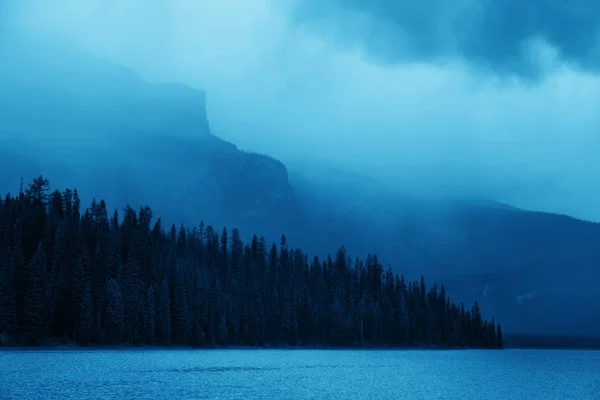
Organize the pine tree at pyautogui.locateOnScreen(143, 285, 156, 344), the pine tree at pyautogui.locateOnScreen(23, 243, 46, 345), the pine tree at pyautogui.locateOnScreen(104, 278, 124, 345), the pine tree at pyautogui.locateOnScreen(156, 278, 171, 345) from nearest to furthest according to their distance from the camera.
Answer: the pine tree at pyautogui.locateOnScreen(23, 243, 46, 345)
the pine tree at pyautogui.locateOnScreen(104, 278, 124, 345)
the pine tree at pyautogui.locateOnScreen(143, 285, 156, 344)
the pine tree at pyautogui.locateOnScreen(156, 278, 171, 345)

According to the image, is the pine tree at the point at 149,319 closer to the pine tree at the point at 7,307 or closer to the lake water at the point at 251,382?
the pine tree at the point at 7,307

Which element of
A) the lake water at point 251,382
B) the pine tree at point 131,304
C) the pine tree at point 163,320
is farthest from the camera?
the pine tree at point 163,320

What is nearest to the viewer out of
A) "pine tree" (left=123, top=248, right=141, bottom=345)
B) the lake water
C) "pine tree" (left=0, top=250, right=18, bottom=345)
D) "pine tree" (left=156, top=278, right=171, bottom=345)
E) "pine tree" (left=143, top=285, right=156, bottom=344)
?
the lake water

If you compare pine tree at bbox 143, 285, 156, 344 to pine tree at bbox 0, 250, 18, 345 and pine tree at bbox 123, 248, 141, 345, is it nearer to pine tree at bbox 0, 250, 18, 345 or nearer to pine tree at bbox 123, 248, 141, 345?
pine tree at bbox 123, 248, 141, 345

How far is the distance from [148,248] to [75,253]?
3163cm

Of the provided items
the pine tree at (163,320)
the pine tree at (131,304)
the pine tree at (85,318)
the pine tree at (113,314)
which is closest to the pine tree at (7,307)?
the pine tree at (85,318)

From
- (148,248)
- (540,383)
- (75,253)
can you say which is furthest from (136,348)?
(540,383)

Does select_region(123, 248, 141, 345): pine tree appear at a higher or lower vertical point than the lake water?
higher

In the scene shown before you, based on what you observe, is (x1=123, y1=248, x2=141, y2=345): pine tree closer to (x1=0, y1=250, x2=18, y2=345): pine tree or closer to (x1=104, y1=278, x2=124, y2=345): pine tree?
(x1=104, y1=278, x2=124, y2=345): pine tree

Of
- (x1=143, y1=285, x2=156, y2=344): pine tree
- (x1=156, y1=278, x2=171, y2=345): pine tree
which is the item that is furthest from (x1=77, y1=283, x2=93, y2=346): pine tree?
(x1=156, y1=278, x2=171, y2=345): pine tree

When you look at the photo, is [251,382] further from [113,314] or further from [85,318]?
[113,314]

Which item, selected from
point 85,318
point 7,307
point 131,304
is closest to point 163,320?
point 131,304

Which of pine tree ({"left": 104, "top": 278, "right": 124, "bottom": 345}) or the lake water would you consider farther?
pine tree ({"left": 104, "top": 278, "right": 124, "bottom": 345})

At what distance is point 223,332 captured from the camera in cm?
19525
